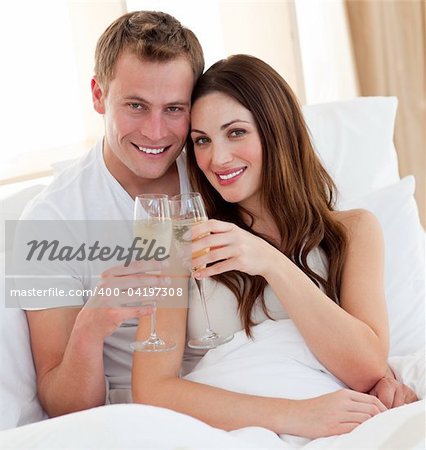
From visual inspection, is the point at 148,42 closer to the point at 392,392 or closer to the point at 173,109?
the point at 173,109

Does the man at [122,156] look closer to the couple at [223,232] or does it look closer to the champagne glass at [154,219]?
the couple at [223,232]

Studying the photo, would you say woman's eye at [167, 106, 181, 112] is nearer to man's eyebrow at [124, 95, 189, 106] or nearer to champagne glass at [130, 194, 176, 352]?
man's eyebrow at [124, 95, 189, 106]

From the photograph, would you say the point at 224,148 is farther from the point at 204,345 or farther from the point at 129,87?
the point at 204,345

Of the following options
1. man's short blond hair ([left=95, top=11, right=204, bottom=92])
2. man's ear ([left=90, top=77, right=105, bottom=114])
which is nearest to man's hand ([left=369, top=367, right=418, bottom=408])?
man's short blond hair ([left=95, top=11, right=204, bottom=92])

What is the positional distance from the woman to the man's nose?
9 cm

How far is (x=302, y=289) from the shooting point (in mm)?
1951

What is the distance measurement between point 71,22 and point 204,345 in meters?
1.76

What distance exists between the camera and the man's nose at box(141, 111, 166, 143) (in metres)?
2.18

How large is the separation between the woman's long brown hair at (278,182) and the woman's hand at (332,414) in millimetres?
320

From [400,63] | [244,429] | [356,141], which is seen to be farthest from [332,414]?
[400,63]

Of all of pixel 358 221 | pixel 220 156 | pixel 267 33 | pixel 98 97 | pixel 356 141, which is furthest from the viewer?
pixel 267 33

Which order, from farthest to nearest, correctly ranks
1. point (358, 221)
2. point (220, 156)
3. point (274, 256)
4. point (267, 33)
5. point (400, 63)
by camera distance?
point (400, 63) < point (267, 33) < point (358, 221) < point (220, 156) < point (274, 256)

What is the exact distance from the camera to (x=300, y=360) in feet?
6.55

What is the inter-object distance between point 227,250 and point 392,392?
0.53 m
